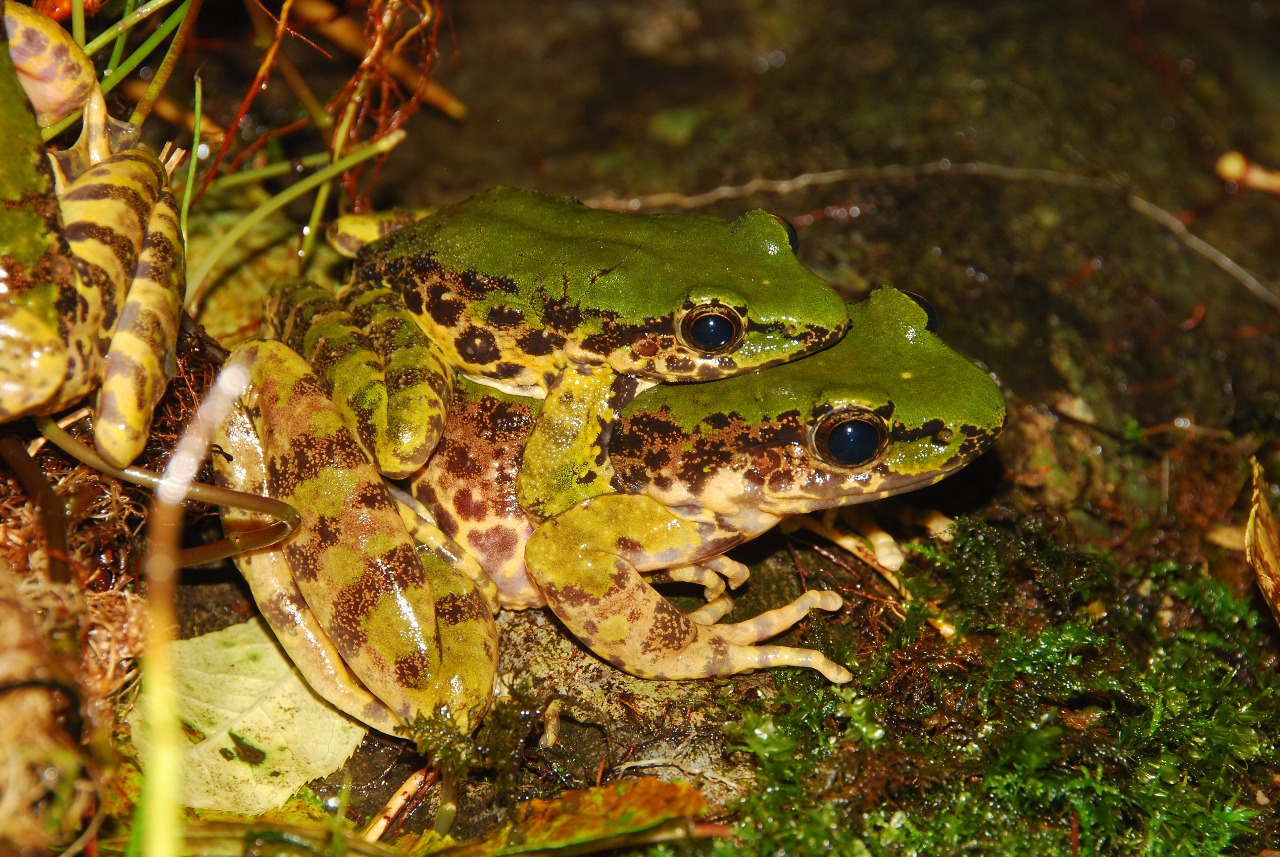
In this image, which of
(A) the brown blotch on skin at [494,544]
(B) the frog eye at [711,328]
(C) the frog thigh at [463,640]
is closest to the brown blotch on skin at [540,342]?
(B) the frog eye at [711,328]

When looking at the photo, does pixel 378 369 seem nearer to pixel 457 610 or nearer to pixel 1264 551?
pixel 457 610

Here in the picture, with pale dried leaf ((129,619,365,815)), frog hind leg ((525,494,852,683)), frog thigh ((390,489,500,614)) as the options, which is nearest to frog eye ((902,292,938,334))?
frog hind leg ((525,494,852,683))

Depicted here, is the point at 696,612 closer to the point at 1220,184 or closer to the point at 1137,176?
the point at 1137,176

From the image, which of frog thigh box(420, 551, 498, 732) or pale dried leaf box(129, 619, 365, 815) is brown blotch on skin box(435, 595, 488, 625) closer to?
frog thigh box(420, 551, 498, 732)

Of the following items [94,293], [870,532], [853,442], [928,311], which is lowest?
[870,532]

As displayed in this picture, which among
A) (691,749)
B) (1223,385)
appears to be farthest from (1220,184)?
(691,749)

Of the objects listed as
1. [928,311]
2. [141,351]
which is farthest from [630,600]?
[141,351]
